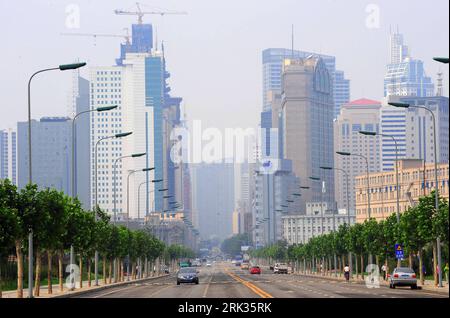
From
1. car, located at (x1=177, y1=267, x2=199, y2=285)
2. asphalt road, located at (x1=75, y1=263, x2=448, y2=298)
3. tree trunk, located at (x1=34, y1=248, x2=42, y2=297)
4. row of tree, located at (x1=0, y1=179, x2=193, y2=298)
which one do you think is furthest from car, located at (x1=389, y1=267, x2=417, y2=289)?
tree trunk, located at (x1=34, y1=248, x2=42, y2=297)

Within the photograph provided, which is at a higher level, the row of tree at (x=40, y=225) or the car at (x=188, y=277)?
the row of tree at (x=40, y=225)

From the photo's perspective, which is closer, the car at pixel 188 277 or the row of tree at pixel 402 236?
the row of tree at pixel 402 236

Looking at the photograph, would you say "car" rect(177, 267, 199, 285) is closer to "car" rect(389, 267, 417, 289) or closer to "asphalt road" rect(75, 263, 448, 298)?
"asphalt road" rect(75, 263, 448, 298)

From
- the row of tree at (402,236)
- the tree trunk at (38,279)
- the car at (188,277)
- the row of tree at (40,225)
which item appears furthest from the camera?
the car at (188,277)

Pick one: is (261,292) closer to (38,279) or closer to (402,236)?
(38,279)

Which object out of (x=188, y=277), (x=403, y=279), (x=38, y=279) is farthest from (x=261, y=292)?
(x=188, y=277)

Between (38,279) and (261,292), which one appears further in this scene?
(38,279)

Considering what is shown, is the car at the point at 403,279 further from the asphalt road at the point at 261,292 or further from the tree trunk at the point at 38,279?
the tree trunk at the point at 38,279

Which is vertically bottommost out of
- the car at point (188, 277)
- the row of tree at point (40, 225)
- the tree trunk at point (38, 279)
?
the car at point (188, 277)

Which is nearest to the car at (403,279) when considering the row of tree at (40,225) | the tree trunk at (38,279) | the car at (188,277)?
the car at (188,277)
